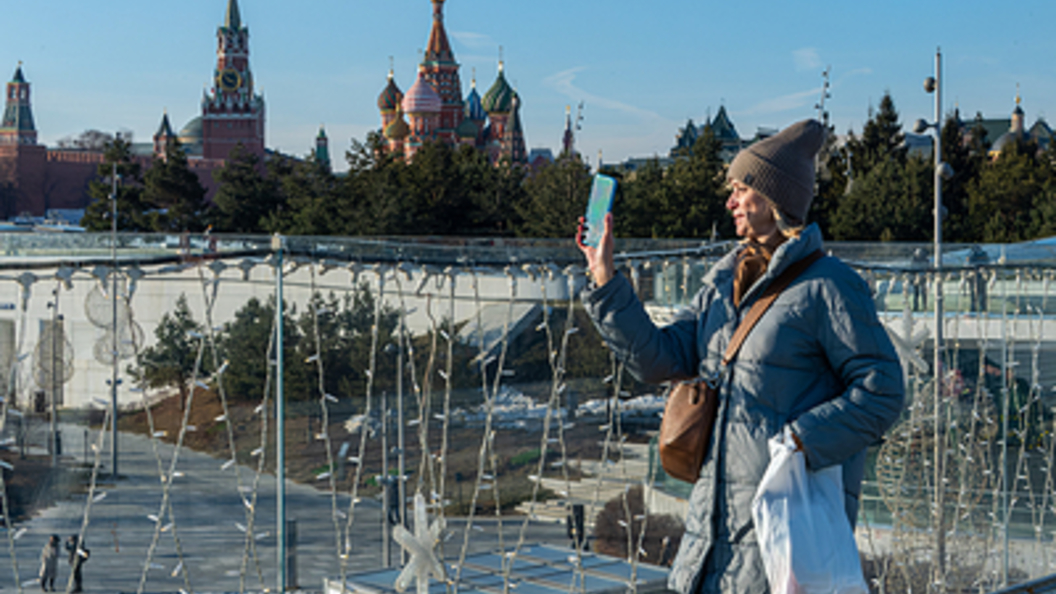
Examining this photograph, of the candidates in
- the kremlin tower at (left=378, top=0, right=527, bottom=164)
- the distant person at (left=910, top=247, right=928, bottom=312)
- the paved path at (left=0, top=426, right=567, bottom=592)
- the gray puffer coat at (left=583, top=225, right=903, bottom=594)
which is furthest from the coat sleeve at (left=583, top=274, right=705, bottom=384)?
the kremlin tower at (left=378, top=0, right=527, bottom=164)

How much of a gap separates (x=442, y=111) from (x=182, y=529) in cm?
4517

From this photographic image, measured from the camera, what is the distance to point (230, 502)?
7496 millimetres

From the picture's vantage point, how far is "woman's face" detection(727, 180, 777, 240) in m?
1.92

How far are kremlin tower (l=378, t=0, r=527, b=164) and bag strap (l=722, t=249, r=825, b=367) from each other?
45936 mm

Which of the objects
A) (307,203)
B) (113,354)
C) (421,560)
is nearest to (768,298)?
(421,560)

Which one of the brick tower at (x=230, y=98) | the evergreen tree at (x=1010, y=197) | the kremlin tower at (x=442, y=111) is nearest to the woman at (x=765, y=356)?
the evergreen tree at (x=1010, y=197)

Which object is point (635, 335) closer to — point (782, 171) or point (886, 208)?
point (782, 171)

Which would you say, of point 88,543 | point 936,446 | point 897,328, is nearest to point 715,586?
point 936,446

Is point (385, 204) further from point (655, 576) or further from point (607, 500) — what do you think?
point (655, 576)

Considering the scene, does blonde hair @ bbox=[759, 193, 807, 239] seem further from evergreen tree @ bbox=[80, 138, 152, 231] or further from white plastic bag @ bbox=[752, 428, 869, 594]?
evergreen tree @ bbox=[80, 138, 152, 231]

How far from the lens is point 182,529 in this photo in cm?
772

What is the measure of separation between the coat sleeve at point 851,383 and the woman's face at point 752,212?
182 mm

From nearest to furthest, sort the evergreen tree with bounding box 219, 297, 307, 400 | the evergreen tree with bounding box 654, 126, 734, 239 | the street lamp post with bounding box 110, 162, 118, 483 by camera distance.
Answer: the street lamp post with bounding box 110, 162, 118, 483 < the evergreen tree with bounding box 219, 297, 307, 400 < the evergreen tree with bounding box 654, 126, 734, 239

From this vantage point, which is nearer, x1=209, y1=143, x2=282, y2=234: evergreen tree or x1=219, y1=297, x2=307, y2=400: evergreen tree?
x1=219, y1=297, x2=307, y2=400: evergreen tree
